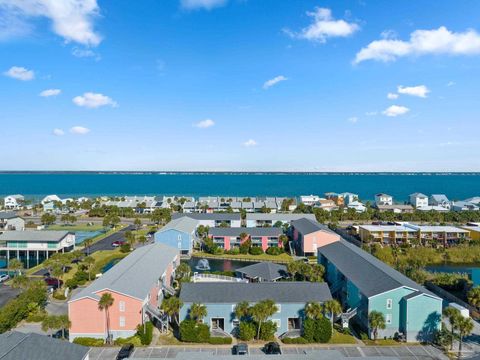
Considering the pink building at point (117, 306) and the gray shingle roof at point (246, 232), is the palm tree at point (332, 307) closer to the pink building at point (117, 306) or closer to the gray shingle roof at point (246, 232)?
the pink building at point (117, 306)

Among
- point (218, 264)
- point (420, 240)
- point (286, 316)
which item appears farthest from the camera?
point (420, 240)

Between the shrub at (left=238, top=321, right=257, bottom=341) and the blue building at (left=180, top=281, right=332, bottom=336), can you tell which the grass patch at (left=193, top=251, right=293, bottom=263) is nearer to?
the blue building at (left=180, top=281, right=332, bottom=336)

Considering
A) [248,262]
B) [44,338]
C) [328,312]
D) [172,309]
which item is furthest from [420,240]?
[44,338]

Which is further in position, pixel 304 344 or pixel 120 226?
pixel 120 226

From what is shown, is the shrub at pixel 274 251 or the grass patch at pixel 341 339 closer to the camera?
the grass patch at pixel 341 339

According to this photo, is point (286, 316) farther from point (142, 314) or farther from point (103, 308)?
point (103, 308)

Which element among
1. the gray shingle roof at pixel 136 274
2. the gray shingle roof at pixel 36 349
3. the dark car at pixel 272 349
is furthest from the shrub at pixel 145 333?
the dark car at pixel 272 349

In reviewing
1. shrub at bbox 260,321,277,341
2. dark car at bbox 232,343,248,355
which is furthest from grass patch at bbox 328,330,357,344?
dark car at bbox 232,343,248,355
